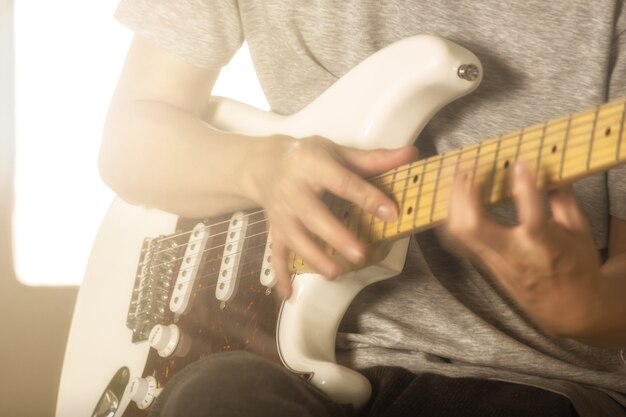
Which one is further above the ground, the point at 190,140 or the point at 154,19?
the point at 154,19

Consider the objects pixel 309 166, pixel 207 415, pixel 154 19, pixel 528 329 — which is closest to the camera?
pixel 207 415

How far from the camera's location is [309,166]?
580 millimetres

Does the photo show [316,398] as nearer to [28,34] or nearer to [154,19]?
[154,19]

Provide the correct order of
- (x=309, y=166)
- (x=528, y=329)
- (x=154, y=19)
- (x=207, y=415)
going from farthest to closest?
(x=154, y=19) < (x=528, y=329) < (x=309, y=166) < (x=207, y=415)

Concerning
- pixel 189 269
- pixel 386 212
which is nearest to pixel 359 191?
pixel 386 212

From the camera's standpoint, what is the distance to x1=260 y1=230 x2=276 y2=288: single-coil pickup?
69 centimetres

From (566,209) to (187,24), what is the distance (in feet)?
1.65

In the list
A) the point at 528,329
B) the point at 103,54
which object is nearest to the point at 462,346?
the point at 528,329

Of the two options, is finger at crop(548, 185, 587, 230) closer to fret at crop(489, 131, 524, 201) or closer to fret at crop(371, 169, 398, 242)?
fret at crop(489, 131, 524, 201)

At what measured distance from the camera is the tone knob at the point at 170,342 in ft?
2.33

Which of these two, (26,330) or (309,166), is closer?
(309,166)

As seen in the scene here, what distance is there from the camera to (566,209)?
0.48 m

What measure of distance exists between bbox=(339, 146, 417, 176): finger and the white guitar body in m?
0.06

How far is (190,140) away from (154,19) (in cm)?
16
